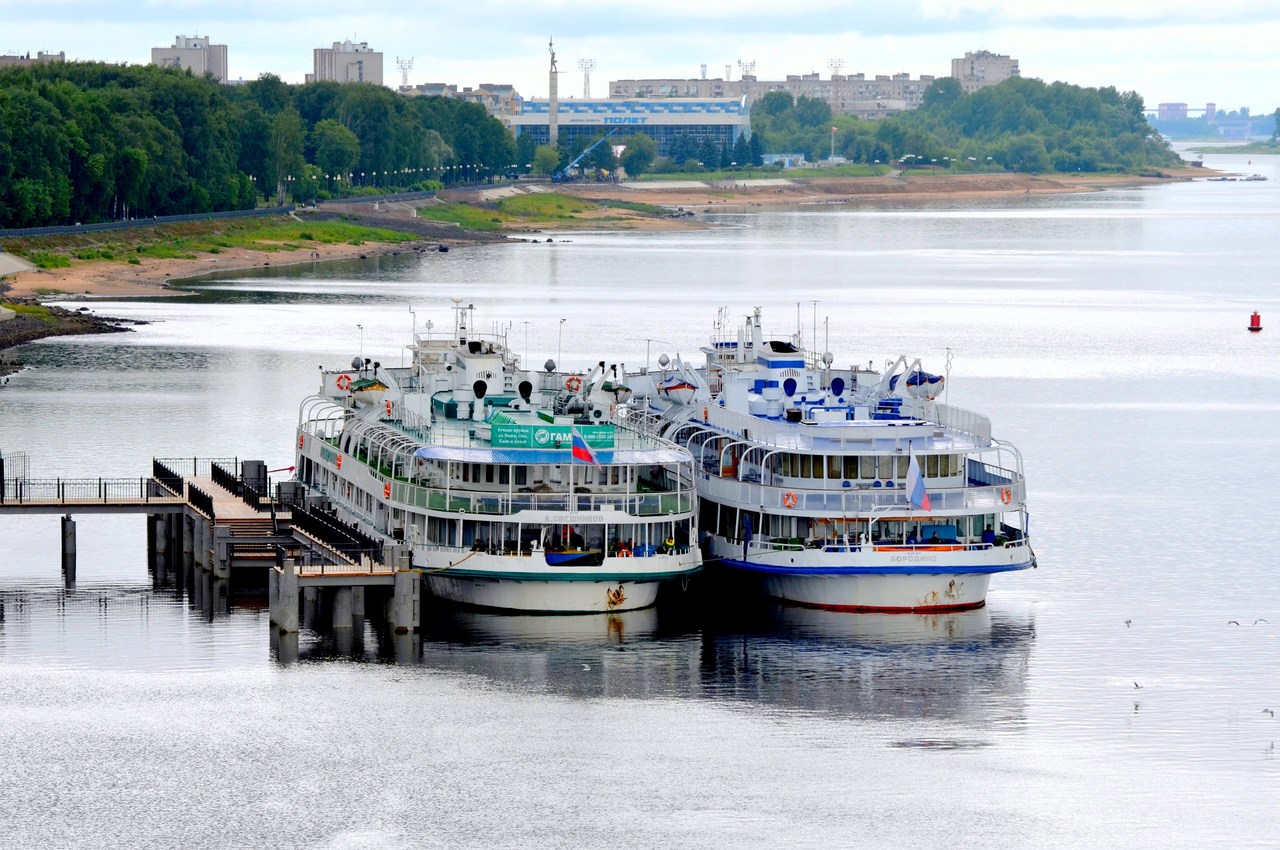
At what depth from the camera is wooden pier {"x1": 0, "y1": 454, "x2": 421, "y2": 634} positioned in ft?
209

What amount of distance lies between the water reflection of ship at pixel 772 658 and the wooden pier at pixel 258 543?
227 centimetres

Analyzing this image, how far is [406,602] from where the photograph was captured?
64000 mm

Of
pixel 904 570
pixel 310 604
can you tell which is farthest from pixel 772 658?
pixel 310 604

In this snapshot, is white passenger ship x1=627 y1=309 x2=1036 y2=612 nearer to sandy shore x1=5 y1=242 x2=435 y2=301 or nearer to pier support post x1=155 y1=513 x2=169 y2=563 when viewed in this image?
pier support post x1=155 y1=513 x2=169 y2=563

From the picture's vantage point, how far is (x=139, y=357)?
137m

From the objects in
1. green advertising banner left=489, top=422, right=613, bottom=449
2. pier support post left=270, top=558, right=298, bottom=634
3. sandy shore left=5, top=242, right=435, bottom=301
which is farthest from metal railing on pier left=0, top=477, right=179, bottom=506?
sandy shore left=5, top=242, right=435, bottom=301

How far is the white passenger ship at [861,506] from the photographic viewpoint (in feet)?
216

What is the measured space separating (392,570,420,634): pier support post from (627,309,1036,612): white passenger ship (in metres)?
9.79

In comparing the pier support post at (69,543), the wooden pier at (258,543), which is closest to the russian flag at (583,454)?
the wooden pier at (258,543)

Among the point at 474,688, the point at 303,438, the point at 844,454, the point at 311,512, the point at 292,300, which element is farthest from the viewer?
the point at 292,300

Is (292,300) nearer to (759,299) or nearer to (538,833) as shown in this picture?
(759,299)

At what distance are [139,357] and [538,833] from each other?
93282 millimetres

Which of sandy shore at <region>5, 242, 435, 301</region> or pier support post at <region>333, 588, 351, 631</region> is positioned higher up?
sandy shore at <region>5, 242, 435, 301</region>

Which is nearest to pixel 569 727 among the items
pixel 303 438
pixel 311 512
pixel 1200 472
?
pixel 311 512
